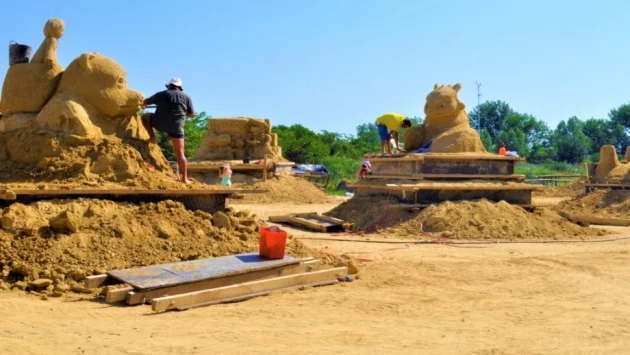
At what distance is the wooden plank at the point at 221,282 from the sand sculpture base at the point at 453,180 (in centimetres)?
530

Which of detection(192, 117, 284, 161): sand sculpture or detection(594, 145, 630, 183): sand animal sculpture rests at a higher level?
detection(192, 117, 284, 161): sand sculpture

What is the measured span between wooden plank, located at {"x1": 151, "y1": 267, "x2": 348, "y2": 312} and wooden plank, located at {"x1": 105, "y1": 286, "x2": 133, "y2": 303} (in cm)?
42

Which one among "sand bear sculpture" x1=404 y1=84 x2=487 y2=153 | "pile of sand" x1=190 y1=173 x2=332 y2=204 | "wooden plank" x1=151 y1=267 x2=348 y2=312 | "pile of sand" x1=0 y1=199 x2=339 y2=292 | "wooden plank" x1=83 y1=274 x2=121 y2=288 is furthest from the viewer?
"pile of sand" x1=190 y1=173 x2=332 y2=204

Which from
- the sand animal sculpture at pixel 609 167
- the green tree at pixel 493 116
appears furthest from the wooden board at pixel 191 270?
the green tree at pixel 493 116

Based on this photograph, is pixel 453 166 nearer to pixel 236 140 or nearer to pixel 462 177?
pixel 462 177

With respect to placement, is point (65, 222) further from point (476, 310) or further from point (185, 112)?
point (476, 310)

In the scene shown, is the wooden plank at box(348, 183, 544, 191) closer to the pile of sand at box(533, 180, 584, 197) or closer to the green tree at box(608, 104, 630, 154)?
the pile of sand at box(533, 180, 584, 197)

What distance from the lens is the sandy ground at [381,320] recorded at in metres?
4.30

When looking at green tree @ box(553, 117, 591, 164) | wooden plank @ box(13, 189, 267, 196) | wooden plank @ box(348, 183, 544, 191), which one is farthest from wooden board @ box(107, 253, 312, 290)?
green tree @ box(553, 117, 591, 164)

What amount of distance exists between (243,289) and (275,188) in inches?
555

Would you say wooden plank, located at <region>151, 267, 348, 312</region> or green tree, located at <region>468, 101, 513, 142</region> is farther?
green tree, located at <region>468, 101, 513, 142</region>

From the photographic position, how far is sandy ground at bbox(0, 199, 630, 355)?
14.1 feet

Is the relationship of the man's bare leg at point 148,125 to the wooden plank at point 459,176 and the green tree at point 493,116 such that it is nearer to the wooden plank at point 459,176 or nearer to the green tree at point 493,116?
the wooden plank at point 459,176

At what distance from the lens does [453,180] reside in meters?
12.2
